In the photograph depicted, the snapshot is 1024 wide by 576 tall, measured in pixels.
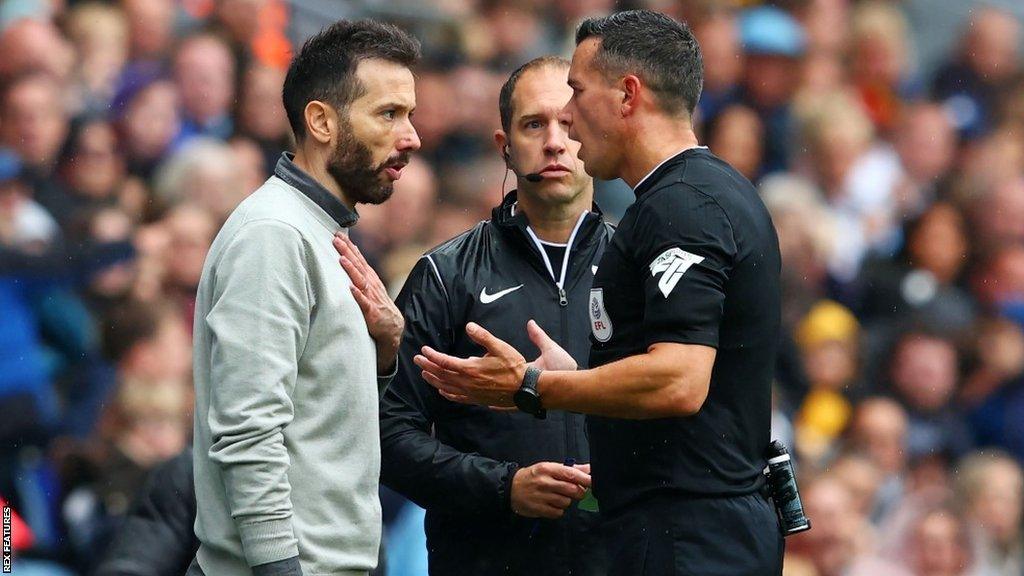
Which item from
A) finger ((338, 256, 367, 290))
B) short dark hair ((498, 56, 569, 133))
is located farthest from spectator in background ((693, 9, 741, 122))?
finger ((338, 256, 367, 290))

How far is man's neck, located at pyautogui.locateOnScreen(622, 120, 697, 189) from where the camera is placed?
3580 millimetres

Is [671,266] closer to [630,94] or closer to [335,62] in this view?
[630,94]

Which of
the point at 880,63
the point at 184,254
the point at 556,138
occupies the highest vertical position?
the point at 880,63

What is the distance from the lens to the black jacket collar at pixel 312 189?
341cm

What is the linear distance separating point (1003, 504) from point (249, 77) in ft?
15.2

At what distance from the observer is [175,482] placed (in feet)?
15.5

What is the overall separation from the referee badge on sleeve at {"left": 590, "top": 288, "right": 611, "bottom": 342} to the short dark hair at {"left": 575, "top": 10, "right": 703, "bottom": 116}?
0.46m

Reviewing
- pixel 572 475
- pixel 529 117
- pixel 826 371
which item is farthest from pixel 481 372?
pixel 826 371

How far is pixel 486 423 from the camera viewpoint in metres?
4.16

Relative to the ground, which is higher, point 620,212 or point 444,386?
point 620,212

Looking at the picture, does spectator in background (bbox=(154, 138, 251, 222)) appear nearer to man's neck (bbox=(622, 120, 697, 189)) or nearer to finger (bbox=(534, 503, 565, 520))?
finger (bbox=(534, 503, 565, 520))

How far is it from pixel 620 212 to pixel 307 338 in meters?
4.92

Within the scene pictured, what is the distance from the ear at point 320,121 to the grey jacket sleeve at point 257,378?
13.5 inches

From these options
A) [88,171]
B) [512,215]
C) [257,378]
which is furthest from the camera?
[88,171]
